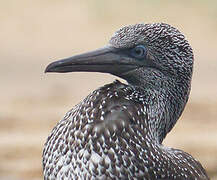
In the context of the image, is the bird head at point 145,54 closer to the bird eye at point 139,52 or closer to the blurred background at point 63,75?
the bird eye at point 139,52

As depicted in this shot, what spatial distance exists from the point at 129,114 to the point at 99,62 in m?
0.37

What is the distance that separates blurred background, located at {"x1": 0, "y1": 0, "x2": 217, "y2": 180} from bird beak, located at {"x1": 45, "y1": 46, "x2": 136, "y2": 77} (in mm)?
4101

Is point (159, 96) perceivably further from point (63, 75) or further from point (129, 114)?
point (63, 75)

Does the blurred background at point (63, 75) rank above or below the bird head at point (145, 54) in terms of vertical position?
above

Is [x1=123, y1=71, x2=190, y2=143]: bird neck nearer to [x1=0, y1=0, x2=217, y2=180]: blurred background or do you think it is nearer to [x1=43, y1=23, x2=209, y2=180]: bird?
[x1=43, y1=23, x2=209, y2=180]: bird

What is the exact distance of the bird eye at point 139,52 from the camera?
596 centimetres

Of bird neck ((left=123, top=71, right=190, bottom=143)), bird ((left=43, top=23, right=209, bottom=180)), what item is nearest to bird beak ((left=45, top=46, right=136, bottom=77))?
bird ((left=43, top=23, right=209, bottom=180))

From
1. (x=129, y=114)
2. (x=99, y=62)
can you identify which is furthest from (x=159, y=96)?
(x=99, y=62)

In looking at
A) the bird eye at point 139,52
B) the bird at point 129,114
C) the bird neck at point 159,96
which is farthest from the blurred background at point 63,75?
Result: the bird eye at point 139,52

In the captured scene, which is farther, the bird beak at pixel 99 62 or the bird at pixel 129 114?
the bird beak at pixel 99 62

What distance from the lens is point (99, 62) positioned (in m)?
5.92

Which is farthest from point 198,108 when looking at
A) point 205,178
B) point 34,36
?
point 205,178

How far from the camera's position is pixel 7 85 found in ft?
48.6

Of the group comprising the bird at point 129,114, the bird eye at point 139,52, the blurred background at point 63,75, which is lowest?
the bird at point 129,114
